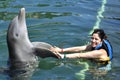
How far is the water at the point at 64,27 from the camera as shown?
26.9ft

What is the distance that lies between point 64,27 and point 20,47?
3577 millimetres

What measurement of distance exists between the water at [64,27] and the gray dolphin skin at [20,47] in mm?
328

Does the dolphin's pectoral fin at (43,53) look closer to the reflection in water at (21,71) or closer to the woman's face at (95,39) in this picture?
the reflection in water at (21,71)

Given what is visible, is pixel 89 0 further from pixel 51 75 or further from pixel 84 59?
pixel 51 75

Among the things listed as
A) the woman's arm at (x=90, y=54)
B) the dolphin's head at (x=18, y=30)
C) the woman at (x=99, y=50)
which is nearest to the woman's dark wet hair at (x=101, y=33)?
the woman at (x=99, y=50)

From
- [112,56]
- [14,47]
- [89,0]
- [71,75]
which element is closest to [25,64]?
[14,47]

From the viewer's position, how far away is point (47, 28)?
1073cm

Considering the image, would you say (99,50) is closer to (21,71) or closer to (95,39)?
(95,39)

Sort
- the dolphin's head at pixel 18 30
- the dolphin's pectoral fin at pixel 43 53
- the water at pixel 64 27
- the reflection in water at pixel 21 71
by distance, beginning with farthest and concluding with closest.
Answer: the water at pixel 64 27 < the reflection in water at pixel 21 71 < the dolphin's head at pixel 18 30 < the dolphin's pectoral fin at pixel 43 53

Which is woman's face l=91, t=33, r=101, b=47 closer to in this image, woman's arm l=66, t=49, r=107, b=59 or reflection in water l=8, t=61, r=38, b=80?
woman's arm l=66, t=49, r=107, b=59

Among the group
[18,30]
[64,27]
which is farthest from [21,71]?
[64,27]

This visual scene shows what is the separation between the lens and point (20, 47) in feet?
24.7

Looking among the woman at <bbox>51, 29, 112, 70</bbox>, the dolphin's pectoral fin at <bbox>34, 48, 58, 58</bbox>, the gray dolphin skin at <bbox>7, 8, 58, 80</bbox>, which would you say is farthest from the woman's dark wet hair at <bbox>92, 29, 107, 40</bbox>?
the dolphin's pectoral fin at <bbox>34, 48, 58, 58</bbox>

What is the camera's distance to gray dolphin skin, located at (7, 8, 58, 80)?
745 centimetres
